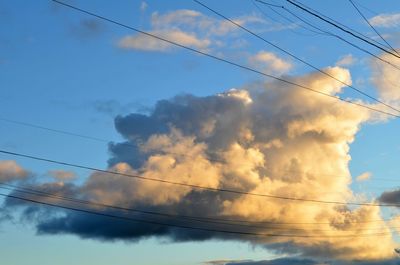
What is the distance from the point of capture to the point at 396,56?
150 ft

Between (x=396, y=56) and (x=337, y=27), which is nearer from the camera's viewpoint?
(x=337, y=27)

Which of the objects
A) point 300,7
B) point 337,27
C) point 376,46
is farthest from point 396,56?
point 300,7

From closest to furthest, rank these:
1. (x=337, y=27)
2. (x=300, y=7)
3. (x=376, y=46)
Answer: (x=300, y=7)
(x=337, y=27)
(x=376, y=46)

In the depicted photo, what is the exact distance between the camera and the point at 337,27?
40.5 meters

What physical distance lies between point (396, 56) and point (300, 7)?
10.9m

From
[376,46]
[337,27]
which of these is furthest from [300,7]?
[376,46]

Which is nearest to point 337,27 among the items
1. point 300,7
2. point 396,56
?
point 300,7

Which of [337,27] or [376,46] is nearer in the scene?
[337,27]

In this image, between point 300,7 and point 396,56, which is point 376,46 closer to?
point 396,56

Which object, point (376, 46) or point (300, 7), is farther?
point (376, 46)

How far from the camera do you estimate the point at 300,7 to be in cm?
3781

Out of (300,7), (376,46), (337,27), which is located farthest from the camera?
(376,46)

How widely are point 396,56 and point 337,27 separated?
7.20 m

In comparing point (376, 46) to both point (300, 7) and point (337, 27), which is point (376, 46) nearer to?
point (337, 27)
